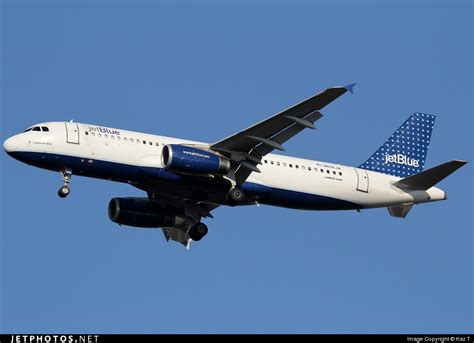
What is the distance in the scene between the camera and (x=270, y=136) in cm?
4881

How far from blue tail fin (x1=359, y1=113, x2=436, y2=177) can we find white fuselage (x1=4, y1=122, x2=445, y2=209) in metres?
1.08

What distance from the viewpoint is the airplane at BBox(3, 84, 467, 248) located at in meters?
48.2

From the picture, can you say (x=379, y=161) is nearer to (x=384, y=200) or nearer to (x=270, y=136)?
(x=384, y=200)

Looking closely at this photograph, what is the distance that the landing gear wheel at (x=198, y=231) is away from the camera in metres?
54.0

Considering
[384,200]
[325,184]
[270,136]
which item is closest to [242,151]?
[270,136]

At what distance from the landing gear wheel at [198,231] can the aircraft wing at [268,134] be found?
4.87m

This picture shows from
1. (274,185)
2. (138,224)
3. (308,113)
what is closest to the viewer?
(308,113)

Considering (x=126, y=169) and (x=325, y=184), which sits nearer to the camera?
(x=126, y=169)

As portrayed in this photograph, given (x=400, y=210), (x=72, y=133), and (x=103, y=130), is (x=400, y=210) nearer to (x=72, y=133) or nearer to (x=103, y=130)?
(x=103, y=130)

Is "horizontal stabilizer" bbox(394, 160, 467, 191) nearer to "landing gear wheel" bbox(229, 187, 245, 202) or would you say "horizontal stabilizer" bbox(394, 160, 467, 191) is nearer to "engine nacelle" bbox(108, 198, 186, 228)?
"landing gear wheel" bbox(229, 187, 245, 202)

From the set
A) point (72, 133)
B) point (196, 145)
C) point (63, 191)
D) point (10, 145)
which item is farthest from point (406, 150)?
point (10, 145)

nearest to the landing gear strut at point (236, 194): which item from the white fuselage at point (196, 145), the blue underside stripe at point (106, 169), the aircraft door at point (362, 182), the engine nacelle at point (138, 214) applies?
the blue underside stripe at point (106, 169)

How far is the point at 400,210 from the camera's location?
177 ft

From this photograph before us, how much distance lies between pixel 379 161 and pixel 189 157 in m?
12.1
